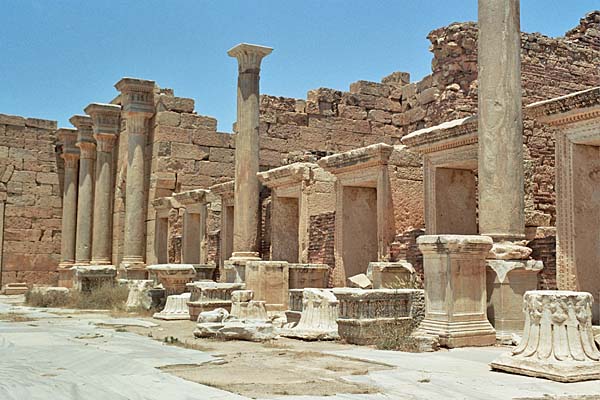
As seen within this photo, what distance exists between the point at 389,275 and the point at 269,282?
3.02 m

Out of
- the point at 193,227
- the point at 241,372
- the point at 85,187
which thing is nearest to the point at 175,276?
the point at 193,227

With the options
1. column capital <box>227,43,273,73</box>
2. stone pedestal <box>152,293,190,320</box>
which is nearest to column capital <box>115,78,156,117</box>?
column capital <box>227,43,273,73</box>

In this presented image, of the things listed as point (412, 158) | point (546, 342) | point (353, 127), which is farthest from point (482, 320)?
point (353, 127)

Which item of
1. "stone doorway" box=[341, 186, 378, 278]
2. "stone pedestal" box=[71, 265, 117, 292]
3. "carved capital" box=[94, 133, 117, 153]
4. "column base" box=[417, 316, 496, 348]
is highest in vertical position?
"carved capital" box=[94, 133, 117, 153]

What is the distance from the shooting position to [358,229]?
15430 millimetres

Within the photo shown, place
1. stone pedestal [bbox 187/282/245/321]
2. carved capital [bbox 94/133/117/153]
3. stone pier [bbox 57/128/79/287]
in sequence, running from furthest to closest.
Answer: stone pier [bbox 57/128/79/287], carved capital [bbox 94/133/117/153], stone pedestal [bbox 187/282/245/321]

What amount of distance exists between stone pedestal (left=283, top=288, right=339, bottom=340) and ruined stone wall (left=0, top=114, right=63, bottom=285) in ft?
62.9

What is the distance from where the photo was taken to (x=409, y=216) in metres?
14.3

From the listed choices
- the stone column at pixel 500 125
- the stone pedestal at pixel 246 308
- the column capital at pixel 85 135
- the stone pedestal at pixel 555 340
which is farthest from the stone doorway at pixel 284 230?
the column capital at pixel 85 135

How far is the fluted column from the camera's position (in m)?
26.9

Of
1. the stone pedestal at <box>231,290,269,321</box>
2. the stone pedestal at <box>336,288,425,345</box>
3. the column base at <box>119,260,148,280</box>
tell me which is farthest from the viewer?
the column base at <box>119,260,148,280</box>

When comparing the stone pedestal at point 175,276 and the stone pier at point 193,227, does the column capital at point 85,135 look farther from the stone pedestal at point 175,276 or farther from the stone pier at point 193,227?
the stone pedestal at point 175,276

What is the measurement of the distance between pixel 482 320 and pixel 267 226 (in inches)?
368

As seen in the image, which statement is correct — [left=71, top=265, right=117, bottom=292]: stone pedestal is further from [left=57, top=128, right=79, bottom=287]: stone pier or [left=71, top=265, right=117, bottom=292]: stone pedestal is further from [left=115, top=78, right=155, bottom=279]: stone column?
[left=57, top=128, right=79, bottom=287]: stone pier
